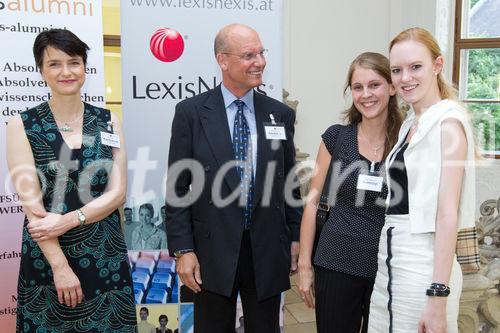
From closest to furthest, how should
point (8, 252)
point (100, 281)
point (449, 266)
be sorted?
point (449, 266)
point (100, 281)
point (8, 252)

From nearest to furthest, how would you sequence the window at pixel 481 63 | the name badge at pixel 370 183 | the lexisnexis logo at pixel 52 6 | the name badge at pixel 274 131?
the name badge at pixel 370 183
the name badge at pixel 274 131
the lexisnexis logo at pixel 52 6
the window at pixel 481 63

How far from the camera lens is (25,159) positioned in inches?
64.6

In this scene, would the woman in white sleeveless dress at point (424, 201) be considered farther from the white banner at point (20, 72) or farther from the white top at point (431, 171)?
the white banner at point (20, 72)

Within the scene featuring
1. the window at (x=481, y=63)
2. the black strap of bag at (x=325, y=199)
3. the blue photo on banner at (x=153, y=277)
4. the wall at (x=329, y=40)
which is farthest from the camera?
the window at (x=481, y=63)

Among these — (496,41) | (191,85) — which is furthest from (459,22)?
(191,85)

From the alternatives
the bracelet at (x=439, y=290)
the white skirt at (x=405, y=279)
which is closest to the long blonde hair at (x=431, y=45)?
the white skirt at (x=405, y=279)

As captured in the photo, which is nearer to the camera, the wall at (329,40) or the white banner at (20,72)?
the white banner at (20,72)

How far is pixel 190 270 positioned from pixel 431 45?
1138 millimetres

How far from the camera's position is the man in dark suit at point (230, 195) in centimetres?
178

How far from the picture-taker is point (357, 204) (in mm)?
1649

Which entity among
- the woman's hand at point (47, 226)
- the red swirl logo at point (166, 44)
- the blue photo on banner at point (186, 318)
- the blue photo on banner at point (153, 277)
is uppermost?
the red swirl logo at point (166, 44)

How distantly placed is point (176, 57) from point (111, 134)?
810mm

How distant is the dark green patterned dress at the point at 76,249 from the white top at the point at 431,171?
3.53 ft

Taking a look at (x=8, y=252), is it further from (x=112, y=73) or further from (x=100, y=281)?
(x=112, y=73)
